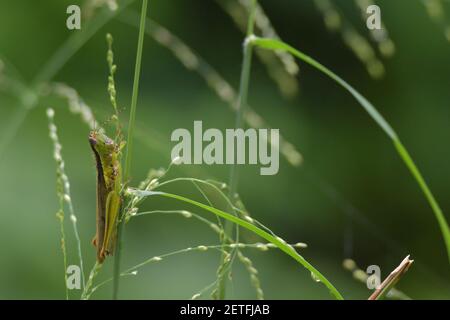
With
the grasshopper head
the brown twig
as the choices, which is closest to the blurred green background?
the grasshopper head

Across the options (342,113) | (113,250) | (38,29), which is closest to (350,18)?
(342,113)

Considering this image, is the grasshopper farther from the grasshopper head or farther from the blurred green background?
the blurred green background

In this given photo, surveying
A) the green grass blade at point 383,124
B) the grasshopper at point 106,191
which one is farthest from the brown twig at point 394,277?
the grasshopper at point 106,191

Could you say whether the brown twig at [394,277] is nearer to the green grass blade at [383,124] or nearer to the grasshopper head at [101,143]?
the green grass blade at [383,124]

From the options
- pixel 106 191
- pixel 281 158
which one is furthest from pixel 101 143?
pixel 281 158

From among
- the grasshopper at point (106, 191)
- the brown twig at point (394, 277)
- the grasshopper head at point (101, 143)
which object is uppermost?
the grasshopper head at point (101, 143)

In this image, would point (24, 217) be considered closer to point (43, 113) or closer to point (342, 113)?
point (43, 113)

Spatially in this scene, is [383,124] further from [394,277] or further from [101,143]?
[101,143]
